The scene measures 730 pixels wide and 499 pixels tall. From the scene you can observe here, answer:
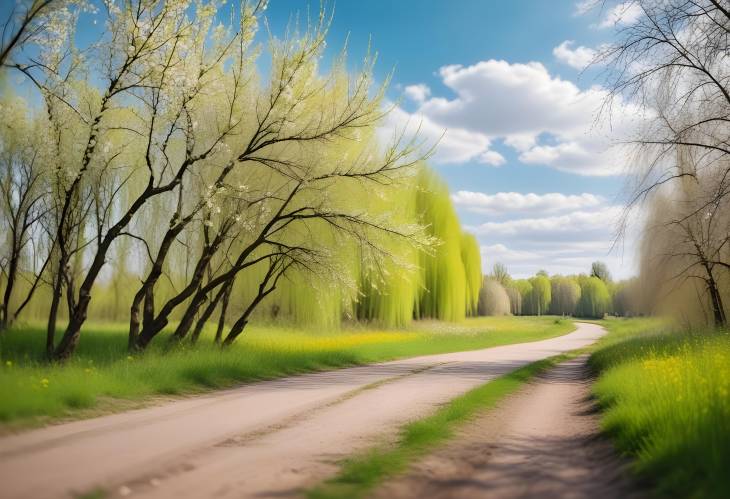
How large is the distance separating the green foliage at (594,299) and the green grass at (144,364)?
105 meters

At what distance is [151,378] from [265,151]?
29.7 feet

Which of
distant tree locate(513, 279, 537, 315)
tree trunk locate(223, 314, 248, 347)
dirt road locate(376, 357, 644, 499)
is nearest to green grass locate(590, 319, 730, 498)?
dirt road locate(376, 357, 644, 499)

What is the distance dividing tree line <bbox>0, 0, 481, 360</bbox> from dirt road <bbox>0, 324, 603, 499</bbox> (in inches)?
203

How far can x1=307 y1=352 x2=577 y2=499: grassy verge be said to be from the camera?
15.5 ft

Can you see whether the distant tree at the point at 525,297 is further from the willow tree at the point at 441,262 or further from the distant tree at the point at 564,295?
the willow tree at the point at 441,262

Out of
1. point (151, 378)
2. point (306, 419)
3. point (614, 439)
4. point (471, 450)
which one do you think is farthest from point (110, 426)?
point (614, 439)

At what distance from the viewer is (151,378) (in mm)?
10469

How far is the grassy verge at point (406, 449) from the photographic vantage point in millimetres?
4723

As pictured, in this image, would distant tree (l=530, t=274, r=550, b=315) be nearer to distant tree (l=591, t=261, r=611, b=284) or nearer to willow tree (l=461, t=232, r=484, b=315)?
distant tree (l=591, t=261, r=611, b=284)

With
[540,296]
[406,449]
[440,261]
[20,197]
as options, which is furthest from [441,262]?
[540,296]

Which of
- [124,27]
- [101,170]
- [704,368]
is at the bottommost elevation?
[704,368]

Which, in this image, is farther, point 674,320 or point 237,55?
point 674,320

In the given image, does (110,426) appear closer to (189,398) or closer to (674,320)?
(189,398)

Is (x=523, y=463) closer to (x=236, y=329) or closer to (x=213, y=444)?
(x=213, y=444)
